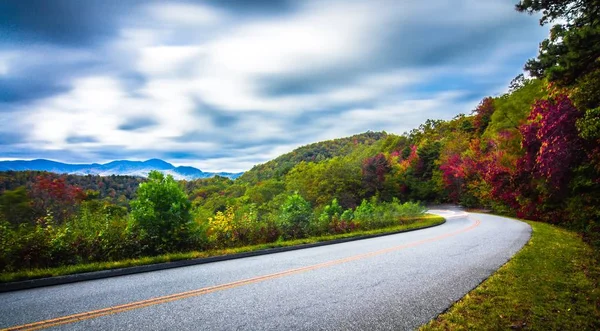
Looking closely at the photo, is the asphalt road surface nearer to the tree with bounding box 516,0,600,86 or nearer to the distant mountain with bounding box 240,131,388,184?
the tree with bounding box 516,0,600,86

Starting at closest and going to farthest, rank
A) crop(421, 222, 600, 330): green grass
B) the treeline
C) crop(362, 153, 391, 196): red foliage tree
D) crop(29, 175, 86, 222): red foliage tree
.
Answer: crop(421, 222, 600, 330): green grass, crop(29, 175, 86, 222): red foliage tree, the treeline, crop(362, 153, 391, 196): red foliage tree

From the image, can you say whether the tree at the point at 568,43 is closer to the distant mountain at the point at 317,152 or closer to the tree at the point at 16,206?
the tree at the point at 16,206

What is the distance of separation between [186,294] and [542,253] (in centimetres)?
976

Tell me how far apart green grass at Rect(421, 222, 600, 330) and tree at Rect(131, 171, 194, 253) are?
7.38 meters

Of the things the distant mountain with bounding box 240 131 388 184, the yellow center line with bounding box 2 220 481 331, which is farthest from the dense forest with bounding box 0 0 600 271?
the distant mountain with bounding box 240 131 388 184

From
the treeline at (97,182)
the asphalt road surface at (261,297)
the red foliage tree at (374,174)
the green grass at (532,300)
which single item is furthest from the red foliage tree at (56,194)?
the red foliage tree at (374,174)

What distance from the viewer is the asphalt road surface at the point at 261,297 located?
3750mm

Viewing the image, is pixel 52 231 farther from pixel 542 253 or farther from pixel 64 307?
pixel 542 253

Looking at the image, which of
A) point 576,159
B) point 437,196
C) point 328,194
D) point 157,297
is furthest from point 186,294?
point 437,196

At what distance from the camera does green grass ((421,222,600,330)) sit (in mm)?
3787

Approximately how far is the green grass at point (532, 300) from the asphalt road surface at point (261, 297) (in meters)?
0.32

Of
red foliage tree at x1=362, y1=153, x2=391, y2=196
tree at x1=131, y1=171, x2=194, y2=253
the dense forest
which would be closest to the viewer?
the dense forest

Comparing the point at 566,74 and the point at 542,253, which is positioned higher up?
the point at 566,74

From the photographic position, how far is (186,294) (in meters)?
4.83
